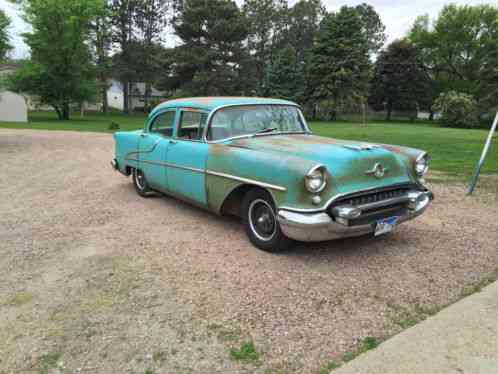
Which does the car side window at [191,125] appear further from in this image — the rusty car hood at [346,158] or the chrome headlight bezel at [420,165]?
the chrome headlight bezel at [420,165]

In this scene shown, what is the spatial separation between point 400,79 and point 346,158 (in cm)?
5112

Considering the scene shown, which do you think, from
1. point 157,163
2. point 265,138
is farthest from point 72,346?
point 157,163

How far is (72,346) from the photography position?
2.55 m

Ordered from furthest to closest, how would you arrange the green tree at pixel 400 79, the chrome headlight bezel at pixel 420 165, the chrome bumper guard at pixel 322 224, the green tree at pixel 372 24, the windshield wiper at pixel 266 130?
the green tree at pixel 372 24, the green tree at pixel 400 79, the windshield wiper at pixel 266 130, the chrome headlight bezel at pixel 420 165, the chrome bumper guard at pixel 322 224

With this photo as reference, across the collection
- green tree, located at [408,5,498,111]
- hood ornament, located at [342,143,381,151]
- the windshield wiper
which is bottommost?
hood ornament, located at [342,143,381,151]

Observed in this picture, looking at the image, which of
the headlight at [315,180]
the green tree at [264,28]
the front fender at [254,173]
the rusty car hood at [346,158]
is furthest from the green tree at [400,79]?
the headlight at [315,180]

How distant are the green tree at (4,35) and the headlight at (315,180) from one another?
15.3 meters

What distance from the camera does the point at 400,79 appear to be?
49312 millimetres

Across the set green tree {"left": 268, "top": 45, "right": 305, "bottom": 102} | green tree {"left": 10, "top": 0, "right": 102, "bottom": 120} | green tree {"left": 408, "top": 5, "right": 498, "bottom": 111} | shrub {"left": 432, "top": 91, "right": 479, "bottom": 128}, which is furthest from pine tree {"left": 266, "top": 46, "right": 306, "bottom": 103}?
green tree {"left": 408, "top": 5, "right": 498, "bottom": 111}

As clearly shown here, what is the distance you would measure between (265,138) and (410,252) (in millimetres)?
2140

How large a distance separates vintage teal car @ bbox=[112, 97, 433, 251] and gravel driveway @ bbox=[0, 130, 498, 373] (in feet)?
1.42

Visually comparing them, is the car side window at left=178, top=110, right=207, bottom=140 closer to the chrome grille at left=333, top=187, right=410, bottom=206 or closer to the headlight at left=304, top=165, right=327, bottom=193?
the headlight at left=304, top=165, right=327, bottom=193

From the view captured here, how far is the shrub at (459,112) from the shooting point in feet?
128

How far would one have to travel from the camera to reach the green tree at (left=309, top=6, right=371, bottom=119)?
138 feet
